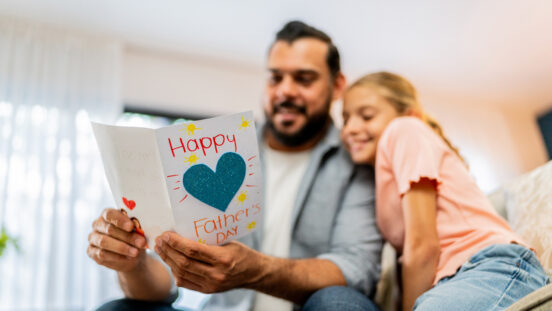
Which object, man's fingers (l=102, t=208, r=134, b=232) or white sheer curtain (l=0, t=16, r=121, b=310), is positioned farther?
white sheer curtain (l=0, t=16, r=121, b=310)

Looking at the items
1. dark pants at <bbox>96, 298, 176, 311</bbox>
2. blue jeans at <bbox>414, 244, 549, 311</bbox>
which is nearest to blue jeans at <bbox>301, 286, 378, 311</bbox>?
blue jeans at <bbox>414, 244, 549, 311</bbox>

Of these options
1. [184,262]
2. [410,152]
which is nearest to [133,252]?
[184,262]

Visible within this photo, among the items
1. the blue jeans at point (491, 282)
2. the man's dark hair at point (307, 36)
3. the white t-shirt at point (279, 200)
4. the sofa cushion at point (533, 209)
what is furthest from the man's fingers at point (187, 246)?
the man's dark hair at point (307, 36)

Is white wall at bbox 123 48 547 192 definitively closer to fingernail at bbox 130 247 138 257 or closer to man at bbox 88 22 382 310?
man at bbox 88 22 382 310

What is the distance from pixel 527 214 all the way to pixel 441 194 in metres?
0.21

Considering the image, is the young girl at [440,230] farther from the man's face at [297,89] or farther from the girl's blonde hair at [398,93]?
the man's face at [297,89]

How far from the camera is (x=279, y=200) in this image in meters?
1.23

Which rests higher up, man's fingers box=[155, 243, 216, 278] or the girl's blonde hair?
the girl's blonde hair

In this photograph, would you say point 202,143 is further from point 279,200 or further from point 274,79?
point 274,79

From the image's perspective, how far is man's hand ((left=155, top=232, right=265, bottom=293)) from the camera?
61cm

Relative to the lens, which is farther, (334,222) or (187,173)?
(334,222)

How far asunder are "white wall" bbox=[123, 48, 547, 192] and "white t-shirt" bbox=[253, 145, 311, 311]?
6.72ft

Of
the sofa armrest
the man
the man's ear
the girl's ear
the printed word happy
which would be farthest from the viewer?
the man's ear

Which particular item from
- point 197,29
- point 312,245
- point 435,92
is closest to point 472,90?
point 435,92
